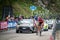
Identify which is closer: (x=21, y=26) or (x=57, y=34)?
(x=57, y=34)

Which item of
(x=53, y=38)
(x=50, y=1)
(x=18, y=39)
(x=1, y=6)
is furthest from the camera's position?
(x=50, y=1)

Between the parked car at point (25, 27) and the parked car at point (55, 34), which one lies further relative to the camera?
the parked car at point (25, 27)

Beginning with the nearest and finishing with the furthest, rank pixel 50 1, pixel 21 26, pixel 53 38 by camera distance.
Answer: pixel 53 38 < pixel 21 26 < pixel 50 1

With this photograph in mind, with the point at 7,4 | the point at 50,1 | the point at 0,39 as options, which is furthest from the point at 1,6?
the point at 0,39

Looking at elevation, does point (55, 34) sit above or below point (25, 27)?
above

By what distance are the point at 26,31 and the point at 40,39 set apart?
28.9ft

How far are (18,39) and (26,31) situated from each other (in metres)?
8.82

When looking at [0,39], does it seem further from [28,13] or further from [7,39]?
[28,13]

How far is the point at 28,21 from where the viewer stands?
32.0 m

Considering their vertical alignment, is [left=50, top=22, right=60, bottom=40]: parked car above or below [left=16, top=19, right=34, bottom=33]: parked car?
above

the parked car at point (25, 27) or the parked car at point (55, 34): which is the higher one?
the parked car at point (55, 34)

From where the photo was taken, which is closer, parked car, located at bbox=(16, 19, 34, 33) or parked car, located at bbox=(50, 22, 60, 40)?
parked car, located at bbox=(50, 22, 60, 40)

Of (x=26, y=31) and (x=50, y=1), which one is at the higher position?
(x=50, y=1)

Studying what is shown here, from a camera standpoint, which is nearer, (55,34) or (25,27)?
(55,34)
